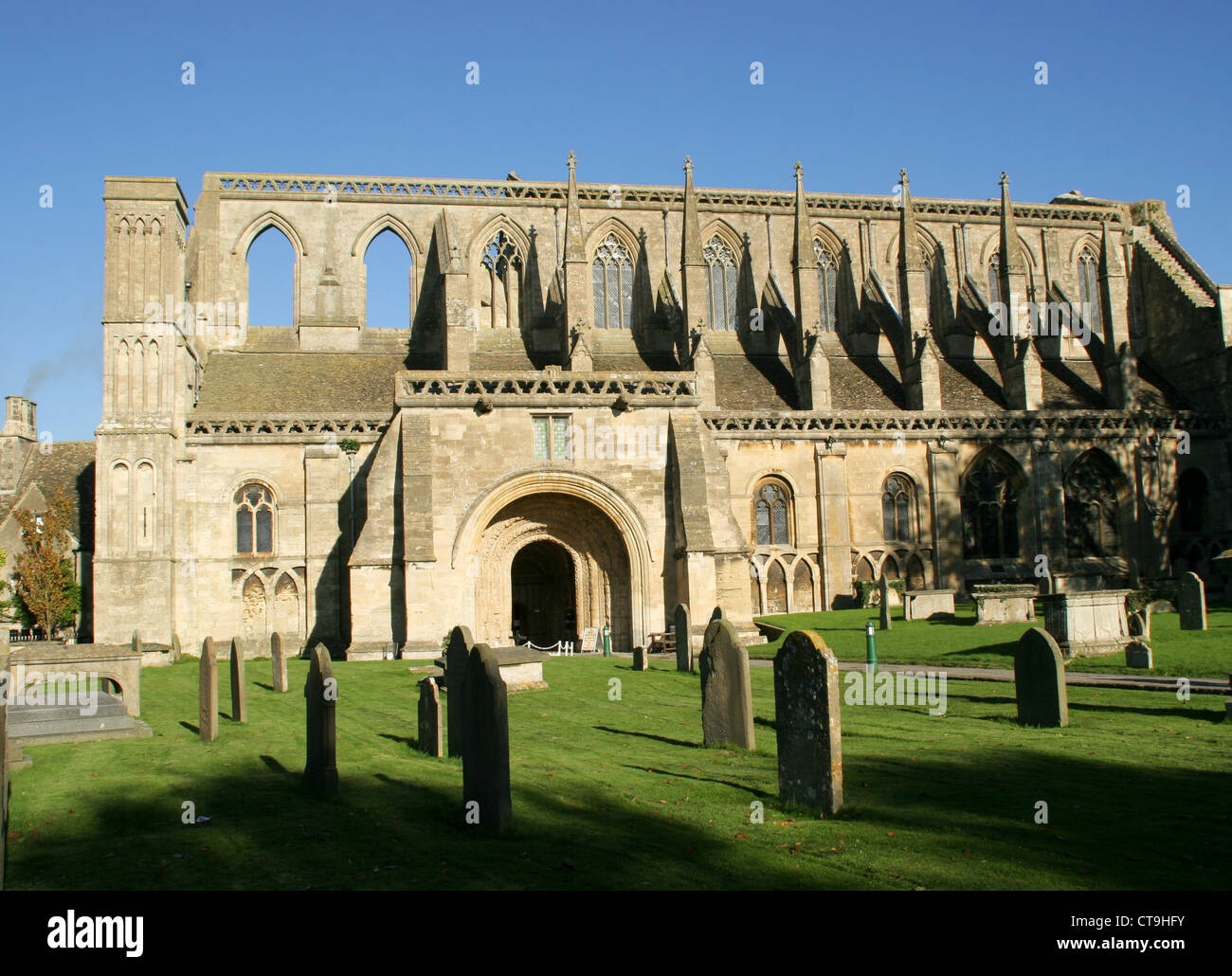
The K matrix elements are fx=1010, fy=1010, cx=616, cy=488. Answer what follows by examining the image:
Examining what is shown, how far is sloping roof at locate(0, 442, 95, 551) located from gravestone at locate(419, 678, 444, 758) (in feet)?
89.3

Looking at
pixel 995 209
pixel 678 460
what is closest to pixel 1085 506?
pixel 995 209

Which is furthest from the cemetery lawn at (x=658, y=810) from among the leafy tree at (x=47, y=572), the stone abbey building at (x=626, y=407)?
the leafy tree at (x=47, y=572)

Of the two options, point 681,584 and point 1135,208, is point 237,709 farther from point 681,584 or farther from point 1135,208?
point 1135,208

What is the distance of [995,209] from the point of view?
42031mm

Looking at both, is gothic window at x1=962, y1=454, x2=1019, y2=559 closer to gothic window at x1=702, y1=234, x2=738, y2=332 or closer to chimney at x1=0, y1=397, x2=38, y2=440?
gothic window at x1=702, y1=234, x2=738, y2=332

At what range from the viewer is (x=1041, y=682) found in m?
11.9

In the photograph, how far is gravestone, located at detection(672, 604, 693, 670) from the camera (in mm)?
18859

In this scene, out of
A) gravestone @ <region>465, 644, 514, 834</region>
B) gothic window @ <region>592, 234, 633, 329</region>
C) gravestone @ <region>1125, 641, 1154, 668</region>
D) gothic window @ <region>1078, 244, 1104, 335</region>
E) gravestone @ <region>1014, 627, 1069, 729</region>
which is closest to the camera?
gravestone @ <region>465, 644, 514, 834</region>

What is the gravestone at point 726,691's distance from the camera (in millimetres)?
10984

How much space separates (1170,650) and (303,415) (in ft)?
74.3

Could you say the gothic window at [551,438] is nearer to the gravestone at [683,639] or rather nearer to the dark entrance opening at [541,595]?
the dark entrance opening at [541,595]

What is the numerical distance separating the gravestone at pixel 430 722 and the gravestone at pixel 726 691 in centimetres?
298

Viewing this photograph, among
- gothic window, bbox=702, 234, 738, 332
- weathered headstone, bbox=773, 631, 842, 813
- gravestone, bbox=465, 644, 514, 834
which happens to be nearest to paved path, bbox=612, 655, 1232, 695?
weathered headstone, bbox=773, 631, 842, 813

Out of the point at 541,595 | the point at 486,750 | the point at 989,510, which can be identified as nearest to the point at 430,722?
the point at 486,750
